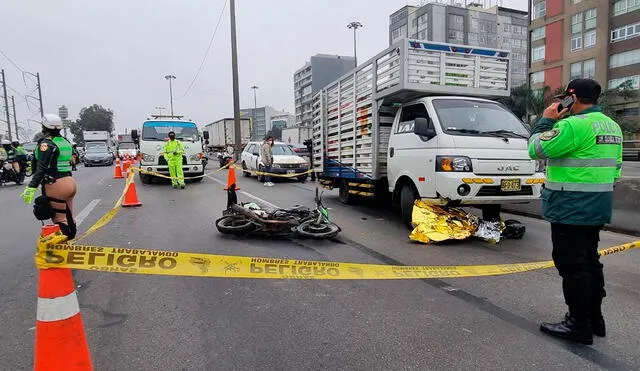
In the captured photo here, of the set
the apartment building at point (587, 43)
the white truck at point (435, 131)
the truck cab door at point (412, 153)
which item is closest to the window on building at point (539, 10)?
the apartment building at point (587, 43)

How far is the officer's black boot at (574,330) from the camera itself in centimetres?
312

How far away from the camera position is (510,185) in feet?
20.0

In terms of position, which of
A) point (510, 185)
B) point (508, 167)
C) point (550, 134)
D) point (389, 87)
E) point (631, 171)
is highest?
point (389, 87)

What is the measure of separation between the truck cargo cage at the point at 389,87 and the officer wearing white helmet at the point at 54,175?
4890 mm

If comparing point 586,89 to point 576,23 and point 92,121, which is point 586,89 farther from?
point 92,121

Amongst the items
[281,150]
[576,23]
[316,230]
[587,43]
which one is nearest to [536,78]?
[587,43]

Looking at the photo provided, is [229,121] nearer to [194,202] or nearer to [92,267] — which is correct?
[194,202]

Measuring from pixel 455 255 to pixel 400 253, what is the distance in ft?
2.28

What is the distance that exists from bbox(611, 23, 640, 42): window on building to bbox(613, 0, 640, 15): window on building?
154cm

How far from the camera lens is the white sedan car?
1623 centimetres

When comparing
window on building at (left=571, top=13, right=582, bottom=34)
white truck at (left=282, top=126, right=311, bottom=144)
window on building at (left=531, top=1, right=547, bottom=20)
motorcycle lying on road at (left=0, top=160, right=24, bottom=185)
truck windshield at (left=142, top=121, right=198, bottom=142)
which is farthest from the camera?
window on building at (left=531, top=1, right=547, bottom=20)

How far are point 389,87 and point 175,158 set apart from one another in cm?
893

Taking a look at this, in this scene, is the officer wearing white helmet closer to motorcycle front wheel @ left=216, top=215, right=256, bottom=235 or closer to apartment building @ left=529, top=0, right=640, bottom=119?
motorcycle front wheel @ left=216, top=215, right=256, bottom=235

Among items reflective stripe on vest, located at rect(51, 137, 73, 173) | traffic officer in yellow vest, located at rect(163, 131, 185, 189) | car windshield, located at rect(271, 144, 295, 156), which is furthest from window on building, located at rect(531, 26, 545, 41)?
reflective stripe on vest, located at rect(51, 137, 73, 173)
